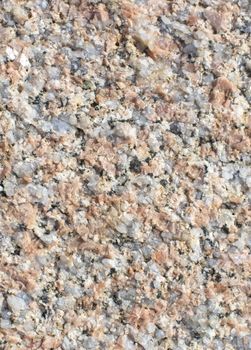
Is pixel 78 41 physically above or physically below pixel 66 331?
above

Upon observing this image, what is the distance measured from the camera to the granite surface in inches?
44.4

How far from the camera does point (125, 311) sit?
1.14 m

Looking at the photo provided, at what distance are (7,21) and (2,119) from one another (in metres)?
0.16

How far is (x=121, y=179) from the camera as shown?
1.16 metres

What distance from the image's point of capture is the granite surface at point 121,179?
113 cm

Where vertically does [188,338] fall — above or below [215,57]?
below

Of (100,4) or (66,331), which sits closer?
(66,331)

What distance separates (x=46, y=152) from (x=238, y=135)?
0.31 metres

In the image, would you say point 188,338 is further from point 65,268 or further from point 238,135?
point 238,135

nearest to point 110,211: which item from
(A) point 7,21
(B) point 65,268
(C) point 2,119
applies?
(B) point 65,268

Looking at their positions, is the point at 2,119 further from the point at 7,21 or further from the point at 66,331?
the point at 66,331

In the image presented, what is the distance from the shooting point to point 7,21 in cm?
118

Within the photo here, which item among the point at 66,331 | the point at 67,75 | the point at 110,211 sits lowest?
the point at 66,331

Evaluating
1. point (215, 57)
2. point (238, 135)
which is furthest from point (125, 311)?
point (215, 57)
